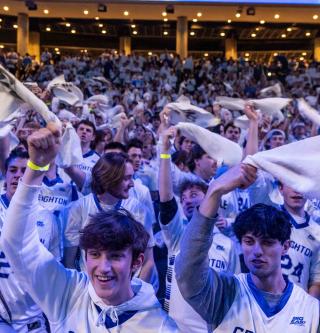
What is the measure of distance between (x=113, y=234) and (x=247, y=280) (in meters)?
0.59

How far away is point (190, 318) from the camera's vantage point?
240 centimetres

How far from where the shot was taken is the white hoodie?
202 cm

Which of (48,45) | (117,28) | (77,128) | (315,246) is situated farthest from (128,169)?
(48,45)

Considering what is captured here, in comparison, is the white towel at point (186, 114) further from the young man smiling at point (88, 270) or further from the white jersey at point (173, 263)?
the young man smiling at point (88, 270)

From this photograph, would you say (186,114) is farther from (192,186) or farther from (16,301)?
(16,301)

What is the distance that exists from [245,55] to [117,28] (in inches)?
297

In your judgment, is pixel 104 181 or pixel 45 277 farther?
pixel 104 181

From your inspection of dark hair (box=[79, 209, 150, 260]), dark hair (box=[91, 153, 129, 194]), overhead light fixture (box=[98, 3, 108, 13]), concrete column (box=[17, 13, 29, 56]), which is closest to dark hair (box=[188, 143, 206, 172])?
dark hair (box=[91, 153, 129, 194])

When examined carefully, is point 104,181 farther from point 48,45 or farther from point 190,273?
point 48,45

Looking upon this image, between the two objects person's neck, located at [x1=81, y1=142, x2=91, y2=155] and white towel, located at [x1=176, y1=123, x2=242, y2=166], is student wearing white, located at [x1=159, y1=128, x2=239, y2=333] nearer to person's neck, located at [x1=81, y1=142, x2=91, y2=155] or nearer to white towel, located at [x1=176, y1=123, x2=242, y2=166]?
white towel, located at [x1=176, y1=123, x2=242, y2=166]

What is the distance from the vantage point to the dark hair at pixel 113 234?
2025mm

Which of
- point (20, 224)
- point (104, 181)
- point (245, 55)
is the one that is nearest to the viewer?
point (20, 224)

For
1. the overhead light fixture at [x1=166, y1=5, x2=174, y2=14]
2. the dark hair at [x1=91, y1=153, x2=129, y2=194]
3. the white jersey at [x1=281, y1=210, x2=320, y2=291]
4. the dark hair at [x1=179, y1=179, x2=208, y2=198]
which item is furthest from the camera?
the overhead light fixture at [x1=166, y1=5, x2=174, y2=14]

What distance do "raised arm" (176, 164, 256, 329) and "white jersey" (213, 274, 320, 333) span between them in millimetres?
107
